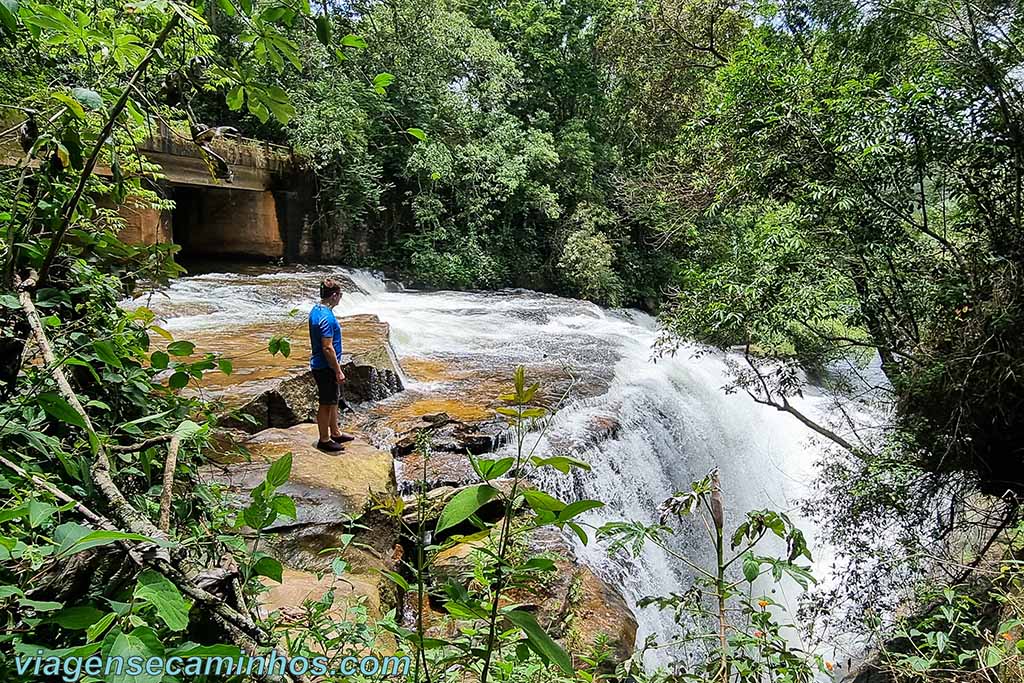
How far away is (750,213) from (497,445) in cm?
435

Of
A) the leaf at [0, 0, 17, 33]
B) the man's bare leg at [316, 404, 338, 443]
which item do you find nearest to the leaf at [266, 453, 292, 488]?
the leaf at [0, 0, 17, 33]

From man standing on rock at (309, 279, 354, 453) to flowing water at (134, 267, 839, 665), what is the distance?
81cm

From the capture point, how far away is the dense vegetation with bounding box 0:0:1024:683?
0.89 meters

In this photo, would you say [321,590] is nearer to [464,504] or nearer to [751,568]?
[751,568]

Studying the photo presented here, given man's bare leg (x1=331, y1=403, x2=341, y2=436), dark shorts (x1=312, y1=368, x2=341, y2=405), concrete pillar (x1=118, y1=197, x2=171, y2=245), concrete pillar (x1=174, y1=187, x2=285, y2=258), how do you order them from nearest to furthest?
1. dark shorts (x1=312, y1=368, x2=341, y2=405)
2. man's bare leg (x1=331, y1=403, x2=341, y2=436)
3. concrete pillar (x1=118, y1=197, x2=171, y2=245)
4. concrete pillar (x1=174, y1=187, x2=285, y2=258)

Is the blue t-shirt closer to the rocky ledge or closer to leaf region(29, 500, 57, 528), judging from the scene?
the rocky ledge

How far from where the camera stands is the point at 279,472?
1.05 m

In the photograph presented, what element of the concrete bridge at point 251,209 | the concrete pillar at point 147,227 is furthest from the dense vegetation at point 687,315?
the concrete pillar at point 147,227

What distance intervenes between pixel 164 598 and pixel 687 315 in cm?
575

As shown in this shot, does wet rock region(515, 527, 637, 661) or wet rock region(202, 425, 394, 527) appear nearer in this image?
wet rock region(515, 527, 637, 661)

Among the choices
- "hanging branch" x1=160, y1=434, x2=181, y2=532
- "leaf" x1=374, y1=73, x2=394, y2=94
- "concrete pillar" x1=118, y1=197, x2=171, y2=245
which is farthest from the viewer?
"concrete pillar" x1=118, y1=197, x2=171, y2=245

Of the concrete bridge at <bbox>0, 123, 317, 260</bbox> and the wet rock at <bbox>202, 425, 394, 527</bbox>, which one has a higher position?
the concrete bridge at <bbox>0, 123, 317, 260</bbox>

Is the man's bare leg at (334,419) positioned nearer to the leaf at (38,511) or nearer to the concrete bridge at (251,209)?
the leaf at (38,511)

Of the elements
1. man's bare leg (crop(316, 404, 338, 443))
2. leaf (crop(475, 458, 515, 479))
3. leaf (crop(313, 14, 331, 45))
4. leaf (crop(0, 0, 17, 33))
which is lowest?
man's bare leg (crop(316, 404, 338, 443))
